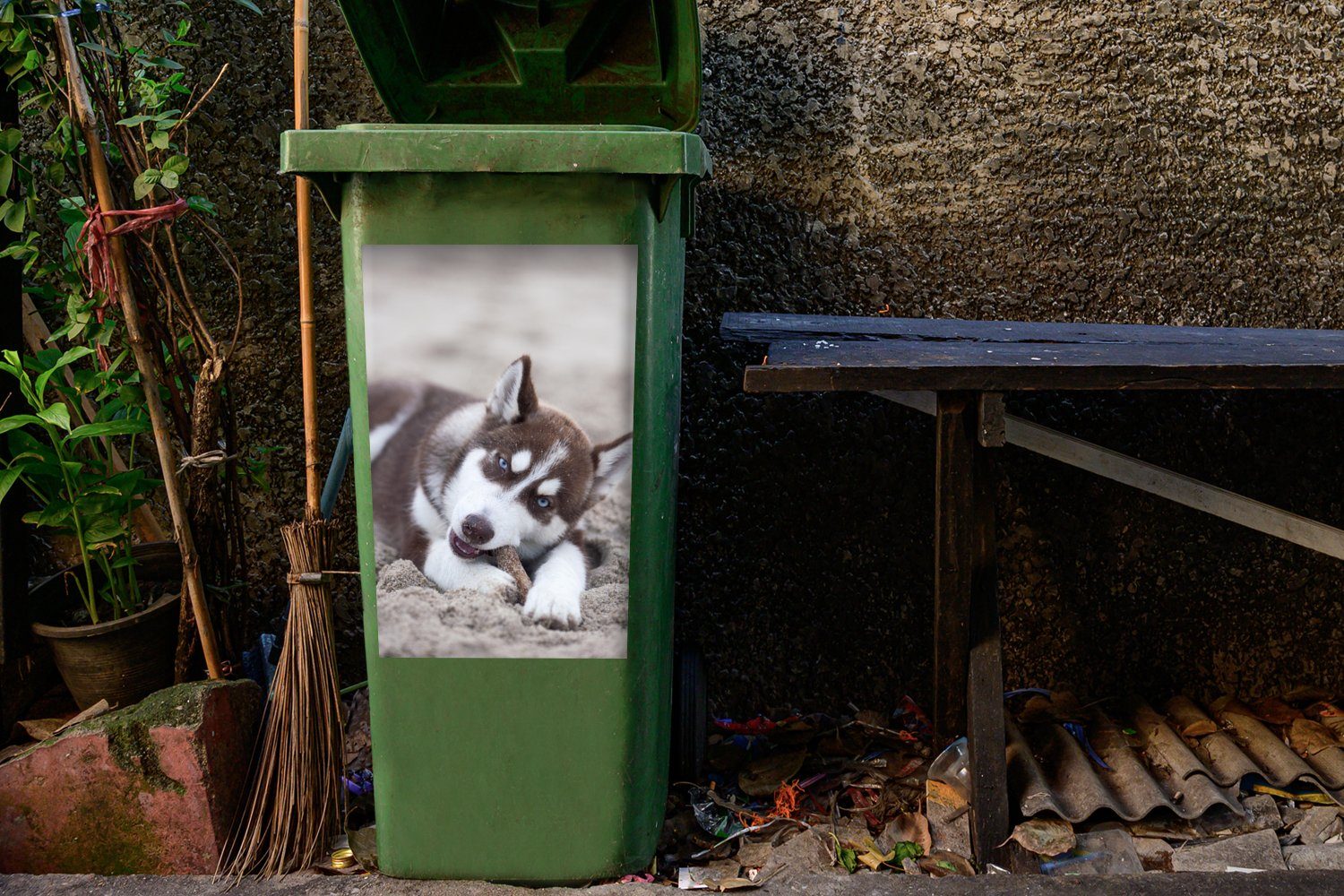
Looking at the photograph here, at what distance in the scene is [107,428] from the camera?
2008mm

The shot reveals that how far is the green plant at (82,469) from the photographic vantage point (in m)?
2.00

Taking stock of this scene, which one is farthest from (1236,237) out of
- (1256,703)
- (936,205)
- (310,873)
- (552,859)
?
(310,873)

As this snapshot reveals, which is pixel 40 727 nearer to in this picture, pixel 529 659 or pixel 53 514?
pixel 53 514

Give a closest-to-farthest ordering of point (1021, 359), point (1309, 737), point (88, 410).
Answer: point (1021, 359) → point (88, 410) → point (1309, 737)

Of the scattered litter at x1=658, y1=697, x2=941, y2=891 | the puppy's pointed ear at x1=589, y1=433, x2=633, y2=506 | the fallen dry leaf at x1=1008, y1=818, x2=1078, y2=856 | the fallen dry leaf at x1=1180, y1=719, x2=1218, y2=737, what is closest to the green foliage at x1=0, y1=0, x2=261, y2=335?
the puppy's pointed ear at x1=589, y1=433, x2=633, y2=506

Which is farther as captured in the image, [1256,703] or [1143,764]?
[1256,703]

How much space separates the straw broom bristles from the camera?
1.96 metres

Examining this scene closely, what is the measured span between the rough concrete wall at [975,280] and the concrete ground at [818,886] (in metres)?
0.81

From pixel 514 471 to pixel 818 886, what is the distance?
103 centimetres

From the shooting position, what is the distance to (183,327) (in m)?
2.42

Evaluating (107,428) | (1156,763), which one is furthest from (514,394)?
(1156,763)

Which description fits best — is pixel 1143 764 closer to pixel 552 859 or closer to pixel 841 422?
pixel 841 422

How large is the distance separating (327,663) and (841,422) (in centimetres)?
142

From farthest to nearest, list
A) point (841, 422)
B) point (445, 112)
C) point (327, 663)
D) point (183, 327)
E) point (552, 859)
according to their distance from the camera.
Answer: point (841, 422)
point (183, 327)
point (445, 112)
point (327, 663)
point (552, 859)
